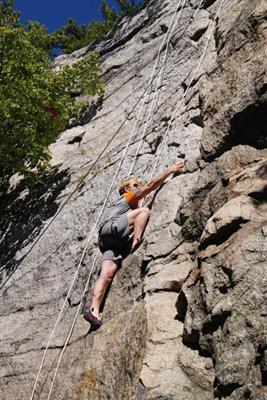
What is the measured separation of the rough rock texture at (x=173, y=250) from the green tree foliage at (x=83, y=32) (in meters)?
8.24

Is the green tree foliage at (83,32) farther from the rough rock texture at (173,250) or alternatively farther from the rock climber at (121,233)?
the rock climber at (121,233)

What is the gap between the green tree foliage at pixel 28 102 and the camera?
11.8 metres

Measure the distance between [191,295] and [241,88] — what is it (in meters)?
2.83

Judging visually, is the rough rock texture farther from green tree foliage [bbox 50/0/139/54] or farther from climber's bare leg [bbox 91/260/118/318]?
green tree foliage [bbox 50/0/139/54]

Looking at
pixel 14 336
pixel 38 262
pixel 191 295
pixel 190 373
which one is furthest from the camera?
pixel 38 262

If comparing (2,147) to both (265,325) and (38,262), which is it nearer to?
(38,262)

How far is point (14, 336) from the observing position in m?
8.18

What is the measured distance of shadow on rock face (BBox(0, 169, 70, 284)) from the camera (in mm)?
10352

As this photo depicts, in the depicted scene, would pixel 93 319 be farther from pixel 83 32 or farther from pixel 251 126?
pixel 83 32

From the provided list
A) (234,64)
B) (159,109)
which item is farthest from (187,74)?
(234,64)

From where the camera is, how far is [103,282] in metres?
6.87

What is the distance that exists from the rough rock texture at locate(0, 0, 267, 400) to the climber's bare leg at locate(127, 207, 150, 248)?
125 millimetres

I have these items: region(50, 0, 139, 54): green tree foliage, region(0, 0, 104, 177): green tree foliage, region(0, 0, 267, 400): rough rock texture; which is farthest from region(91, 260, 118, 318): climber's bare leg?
region(50, 0, 139, 54): green tree foliage

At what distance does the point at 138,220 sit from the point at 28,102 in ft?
19.0
